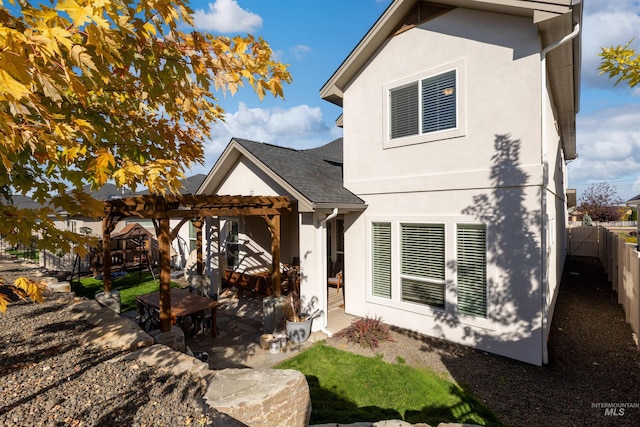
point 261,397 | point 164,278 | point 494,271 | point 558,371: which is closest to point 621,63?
point 494,271

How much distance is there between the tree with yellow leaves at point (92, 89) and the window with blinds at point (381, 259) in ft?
18.9

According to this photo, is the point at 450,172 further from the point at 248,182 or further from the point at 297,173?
the point at 248,182

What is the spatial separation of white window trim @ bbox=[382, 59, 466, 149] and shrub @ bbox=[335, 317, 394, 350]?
4966mm

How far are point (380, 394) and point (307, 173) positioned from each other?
21.2 feet

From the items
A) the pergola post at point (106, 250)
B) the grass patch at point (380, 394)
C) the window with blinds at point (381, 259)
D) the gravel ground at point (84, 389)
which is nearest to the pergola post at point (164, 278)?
the gravel ground at point (84, 389)

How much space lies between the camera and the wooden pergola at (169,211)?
6.75 metres

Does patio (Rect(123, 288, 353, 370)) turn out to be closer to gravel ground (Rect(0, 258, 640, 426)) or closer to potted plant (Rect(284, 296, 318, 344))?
potted plant (Rect(284, 296, 318, 344))

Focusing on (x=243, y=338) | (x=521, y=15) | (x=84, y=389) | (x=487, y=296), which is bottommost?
(x=243, y=338)

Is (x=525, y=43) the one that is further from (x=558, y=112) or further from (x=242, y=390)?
(x=242, y=390)

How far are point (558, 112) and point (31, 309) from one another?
57.9ft

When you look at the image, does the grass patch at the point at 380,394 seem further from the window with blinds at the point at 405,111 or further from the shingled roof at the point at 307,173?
the window with blinds at the point at 405,111

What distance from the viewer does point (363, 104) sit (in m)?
9.55

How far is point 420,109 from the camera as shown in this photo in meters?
8.29

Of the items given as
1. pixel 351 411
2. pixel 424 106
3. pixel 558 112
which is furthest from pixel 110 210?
pixel 558 112
